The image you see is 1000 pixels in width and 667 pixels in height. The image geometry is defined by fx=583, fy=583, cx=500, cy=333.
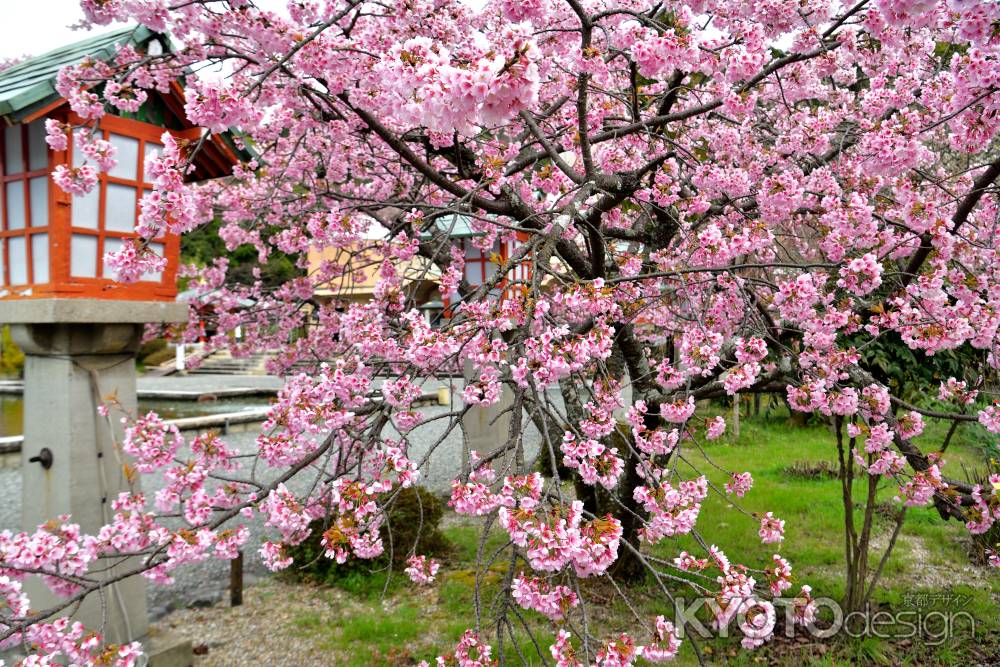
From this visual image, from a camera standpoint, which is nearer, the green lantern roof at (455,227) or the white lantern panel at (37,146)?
the green lantern roof at (455,227)

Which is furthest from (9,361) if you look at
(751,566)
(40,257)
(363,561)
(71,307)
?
(751,566)

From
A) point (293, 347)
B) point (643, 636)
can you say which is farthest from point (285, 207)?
point (643, 636)

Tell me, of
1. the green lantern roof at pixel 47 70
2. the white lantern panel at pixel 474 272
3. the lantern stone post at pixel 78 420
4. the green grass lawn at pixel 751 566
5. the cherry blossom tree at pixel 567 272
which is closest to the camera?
the cherry blossom tree at pixel 567 272

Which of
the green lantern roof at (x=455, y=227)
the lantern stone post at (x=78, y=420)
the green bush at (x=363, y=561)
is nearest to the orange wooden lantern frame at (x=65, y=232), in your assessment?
the lantern stone post at (x=78, y=420)

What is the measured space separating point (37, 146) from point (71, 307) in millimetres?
858

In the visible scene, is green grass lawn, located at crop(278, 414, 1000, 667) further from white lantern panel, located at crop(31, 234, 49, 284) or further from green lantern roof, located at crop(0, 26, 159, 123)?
green lantern roof, located at crop(0, 26, 159, 123)

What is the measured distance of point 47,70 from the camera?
302 cm

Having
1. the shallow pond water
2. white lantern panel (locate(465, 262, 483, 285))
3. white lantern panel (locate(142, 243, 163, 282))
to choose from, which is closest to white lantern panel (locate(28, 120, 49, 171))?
white lantern panel (locate(142, 243, 163, 282))

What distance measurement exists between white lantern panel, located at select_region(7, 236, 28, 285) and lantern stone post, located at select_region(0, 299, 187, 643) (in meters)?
0.17

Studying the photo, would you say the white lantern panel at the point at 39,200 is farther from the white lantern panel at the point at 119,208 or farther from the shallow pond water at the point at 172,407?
the shallow pond water at the point at 172,407

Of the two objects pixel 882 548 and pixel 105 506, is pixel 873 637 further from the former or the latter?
pixel 105 506

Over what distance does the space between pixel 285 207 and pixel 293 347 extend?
1317 millimetres

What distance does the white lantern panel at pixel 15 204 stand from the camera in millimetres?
3006

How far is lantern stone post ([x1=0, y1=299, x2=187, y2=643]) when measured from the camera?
9.81 ft
